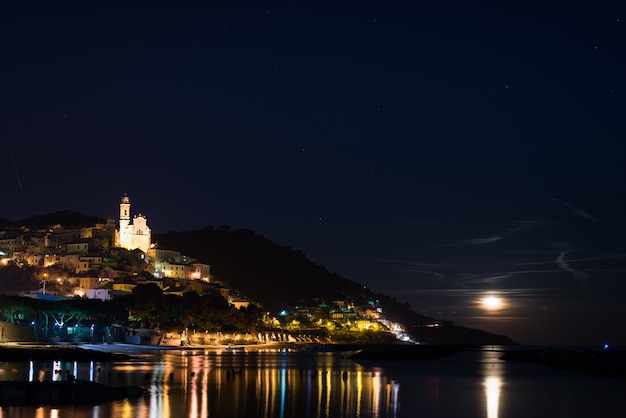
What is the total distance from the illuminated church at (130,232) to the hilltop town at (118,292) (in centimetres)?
22

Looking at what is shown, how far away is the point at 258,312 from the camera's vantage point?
156500 millimetres

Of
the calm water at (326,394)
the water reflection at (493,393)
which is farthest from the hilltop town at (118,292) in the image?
the water reflection at (493,393)

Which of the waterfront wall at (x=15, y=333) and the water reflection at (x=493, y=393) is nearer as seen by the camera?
the water reflection at (x=493, y=393)

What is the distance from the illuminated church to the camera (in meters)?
179

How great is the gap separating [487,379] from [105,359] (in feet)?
104

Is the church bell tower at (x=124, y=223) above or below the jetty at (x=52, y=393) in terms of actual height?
above

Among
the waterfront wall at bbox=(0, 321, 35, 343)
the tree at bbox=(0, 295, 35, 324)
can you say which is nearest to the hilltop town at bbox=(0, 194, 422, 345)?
the tree at bbox=(0, 295, 35, 324)

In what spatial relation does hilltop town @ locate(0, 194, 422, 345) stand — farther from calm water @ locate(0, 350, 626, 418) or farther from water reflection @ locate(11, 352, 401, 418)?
calm water @ locate(0, 350, 626, 418)

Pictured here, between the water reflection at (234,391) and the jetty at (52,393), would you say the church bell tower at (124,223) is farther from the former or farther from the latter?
the jetty at (52,393)

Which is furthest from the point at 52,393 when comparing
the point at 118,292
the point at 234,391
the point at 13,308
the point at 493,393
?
the point at 118,292

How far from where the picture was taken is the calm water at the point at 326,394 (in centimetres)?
3522

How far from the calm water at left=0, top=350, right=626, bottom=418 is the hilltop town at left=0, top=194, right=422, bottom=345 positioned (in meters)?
45.3

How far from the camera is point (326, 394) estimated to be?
1738 inches

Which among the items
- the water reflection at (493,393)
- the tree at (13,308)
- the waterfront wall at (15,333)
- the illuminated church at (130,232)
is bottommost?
the water reflection at (493,393)
